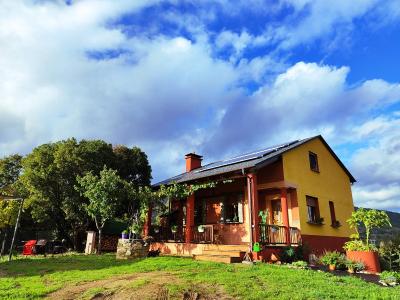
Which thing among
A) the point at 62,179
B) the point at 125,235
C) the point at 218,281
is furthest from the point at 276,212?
the point at 62,179

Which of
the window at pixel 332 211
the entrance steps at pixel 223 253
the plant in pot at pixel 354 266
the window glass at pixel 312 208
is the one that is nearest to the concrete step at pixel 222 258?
the entrance steps at pixel 223 253

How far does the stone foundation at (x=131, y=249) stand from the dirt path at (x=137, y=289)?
5044 mm

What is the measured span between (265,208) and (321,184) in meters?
4.18

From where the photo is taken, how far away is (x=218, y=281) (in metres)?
8.23

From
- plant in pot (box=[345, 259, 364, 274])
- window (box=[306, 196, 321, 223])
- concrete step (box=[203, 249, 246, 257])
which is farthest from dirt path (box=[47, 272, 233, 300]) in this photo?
window (box=[306, 196, 321, 223])

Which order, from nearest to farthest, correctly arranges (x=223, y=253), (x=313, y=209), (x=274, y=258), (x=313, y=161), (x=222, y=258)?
(x=222, y=258), (x=274, y=258), (x=223, y=253), (x=313, y=209), (x=313, y=161)

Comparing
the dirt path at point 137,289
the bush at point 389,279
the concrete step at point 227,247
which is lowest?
the dirt path at point 137,289

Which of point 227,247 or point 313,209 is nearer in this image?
point 227,247

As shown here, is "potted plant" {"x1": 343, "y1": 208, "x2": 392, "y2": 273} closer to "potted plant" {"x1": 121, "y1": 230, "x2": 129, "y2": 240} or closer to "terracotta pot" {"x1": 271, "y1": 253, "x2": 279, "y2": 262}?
Result: "terracotta pot" {"x1": 271, "y1": 253, "x2": 279, "y2": 262}

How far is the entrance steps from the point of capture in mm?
12337

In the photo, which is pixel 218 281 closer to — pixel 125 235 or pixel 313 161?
pixel 125 235

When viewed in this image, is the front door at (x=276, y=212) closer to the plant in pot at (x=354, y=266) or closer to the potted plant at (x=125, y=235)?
the plant in pot at (x=354, y=266)

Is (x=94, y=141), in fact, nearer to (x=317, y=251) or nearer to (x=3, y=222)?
(x=3, y=222)

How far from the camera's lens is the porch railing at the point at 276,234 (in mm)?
13547
